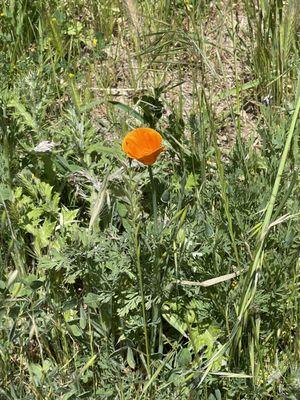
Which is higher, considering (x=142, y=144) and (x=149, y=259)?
(x=142, y=144)

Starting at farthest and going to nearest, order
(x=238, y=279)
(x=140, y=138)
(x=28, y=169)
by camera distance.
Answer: (x=28, y=169) → (x=238, y=279) → (x=140, y=138)

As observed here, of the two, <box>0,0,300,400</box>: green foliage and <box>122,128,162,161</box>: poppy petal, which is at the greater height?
<box>122,128,162,161</box>: poppy petal

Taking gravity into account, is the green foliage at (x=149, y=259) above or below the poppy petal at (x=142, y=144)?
below

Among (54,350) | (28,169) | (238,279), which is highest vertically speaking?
(28,169)

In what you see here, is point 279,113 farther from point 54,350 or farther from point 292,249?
point 54,350

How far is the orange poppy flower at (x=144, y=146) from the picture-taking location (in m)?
1.86

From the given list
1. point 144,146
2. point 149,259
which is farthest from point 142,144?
point 149,259

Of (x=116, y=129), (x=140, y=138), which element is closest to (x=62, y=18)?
(x=116, y=129)

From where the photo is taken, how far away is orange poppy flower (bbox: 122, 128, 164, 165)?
186 cm

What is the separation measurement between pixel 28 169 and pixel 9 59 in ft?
2.76

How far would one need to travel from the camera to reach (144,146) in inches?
75.5

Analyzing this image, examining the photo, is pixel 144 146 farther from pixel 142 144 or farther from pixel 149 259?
pixel 149 259

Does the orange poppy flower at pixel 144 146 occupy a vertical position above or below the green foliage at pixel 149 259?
above

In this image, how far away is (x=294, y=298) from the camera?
2.06 m
